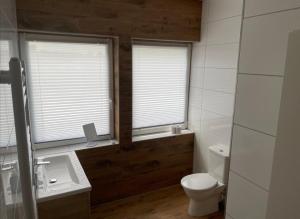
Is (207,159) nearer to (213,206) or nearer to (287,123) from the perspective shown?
(213,206)

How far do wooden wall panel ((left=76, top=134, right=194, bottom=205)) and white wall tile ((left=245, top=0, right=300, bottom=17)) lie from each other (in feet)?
6.96

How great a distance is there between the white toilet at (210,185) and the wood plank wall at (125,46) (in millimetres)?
550

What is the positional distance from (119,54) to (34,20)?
0.88m

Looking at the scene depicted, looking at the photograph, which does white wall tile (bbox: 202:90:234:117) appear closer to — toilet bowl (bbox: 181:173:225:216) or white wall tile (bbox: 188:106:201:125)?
white wall tile (bbox: 188:106:201:125)

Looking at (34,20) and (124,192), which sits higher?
(34,20)

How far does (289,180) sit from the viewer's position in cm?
78

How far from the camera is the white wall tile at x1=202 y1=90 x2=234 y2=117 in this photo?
2.67 meters

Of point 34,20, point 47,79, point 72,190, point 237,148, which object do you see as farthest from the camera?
point 47,79

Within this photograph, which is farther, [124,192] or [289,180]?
[124,192]

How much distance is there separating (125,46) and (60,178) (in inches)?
60.6

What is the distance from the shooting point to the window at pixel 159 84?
2957 mm

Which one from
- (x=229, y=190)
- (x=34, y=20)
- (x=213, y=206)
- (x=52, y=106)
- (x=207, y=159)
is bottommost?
(x=213, y=206)

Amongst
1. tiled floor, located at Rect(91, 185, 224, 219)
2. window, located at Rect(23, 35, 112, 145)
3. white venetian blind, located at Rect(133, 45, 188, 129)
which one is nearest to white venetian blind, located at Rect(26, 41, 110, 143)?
window, located at Rect(23, 35, 112, 145)

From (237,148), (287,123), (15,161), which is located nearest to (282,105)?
(287,123)
